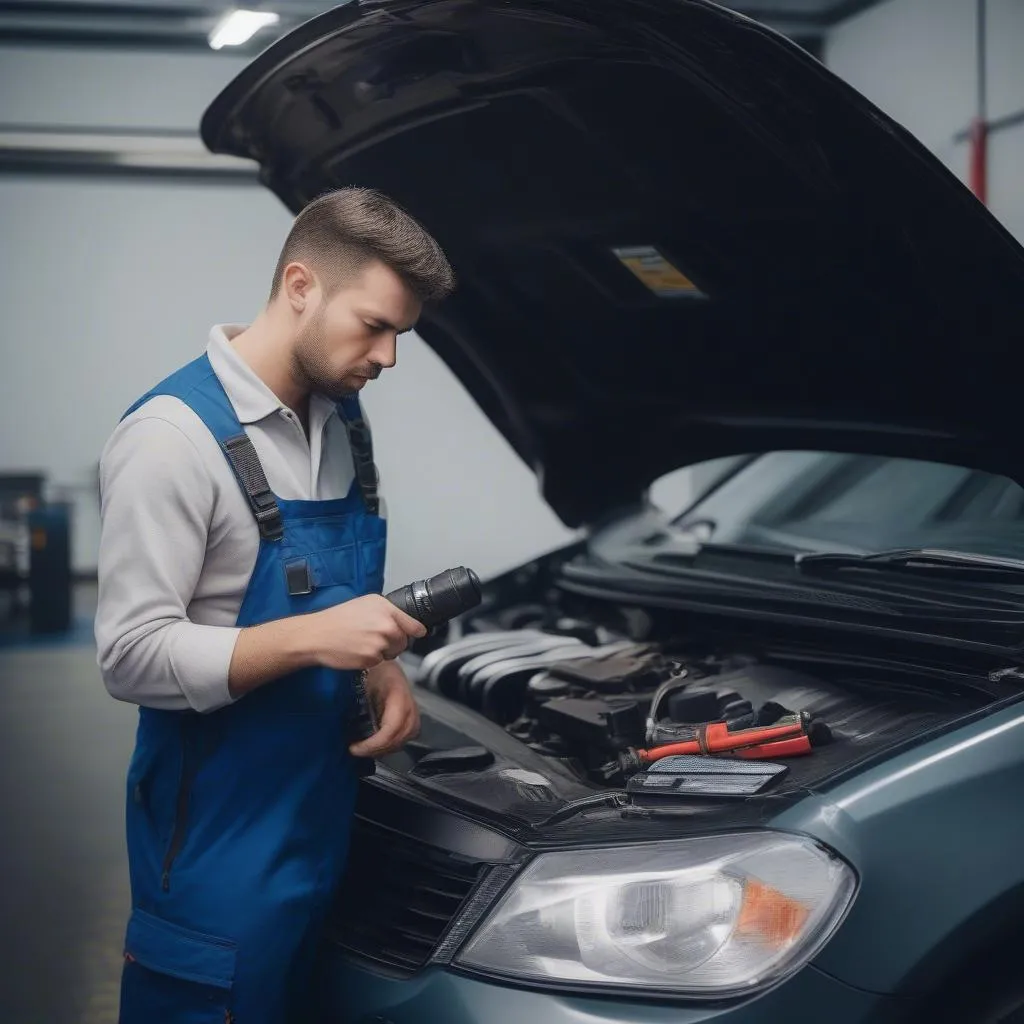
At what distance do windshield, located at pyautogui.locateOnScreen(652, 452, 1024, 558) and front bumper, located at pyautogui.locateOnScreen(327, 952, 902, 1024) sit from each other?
30.8 inches

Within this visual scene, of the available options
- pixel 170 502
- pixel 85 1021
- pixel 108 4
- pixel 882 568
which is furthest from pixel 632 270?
pixel 108 4

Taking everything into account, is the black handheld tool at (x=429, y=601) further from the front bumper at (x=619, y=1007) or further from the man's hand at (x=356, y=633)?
the front bumper at (x=619, y=1007)

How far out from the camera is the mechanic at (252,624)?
1.40 metres

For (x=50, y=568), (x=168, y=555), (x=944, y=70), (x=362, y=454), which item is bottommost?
(x=50, y=568)

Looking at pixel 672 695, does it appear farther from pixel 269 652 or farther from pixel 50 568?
pixel 50 568

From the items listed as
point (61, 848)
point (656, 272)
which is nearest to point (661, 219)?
point (656, 272)

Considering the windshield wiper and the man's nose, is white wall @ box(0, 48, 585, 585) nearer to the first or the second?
the windshield wiper

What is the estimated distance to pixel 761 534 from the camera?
7.48 feet

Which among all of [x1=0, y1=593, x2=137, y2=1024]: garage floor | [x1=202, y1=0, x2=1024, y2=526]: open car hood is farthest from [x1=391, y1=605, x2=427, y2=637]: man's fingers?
[x1=0, y1=593, x2=137, y2=1024]: garage floor

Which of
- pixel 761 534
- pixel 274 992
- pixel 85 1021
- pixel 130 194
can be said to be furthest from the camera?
pixel 130 194

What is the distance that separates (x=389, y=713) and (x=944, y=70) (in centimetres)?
666

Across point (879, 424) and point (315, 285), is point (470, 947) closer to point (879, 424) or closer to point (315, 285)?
point (315, 285)

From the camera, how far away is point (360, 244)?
5.01 feet

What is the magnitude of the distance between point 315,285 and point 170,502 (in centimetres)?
33
